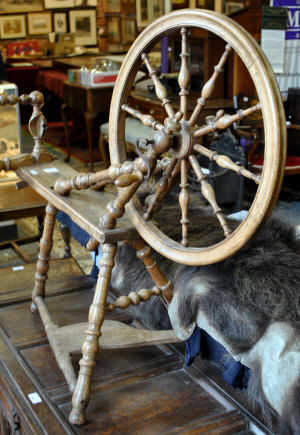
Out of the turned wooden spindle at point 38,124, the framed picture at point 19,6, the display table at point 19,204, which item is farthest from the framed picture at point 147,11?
the turned wooden spindle at point 38,124

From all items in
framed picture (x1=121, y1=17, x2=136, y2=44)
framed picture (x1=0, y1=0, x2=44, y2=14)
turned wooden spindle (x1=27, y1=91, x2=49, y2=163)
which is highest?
framed picture (x1=0, y1=0, x2=44, y2=14)

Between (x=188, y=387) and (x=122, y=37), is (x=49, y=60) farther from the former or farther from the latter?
(x=188, y=387)

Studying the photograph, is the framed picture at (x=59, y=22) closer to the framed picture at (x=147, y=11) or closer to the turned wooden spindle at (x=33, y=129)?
the framed picture at (x=147, y=11)

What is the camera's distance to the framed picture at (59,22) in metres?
9.06

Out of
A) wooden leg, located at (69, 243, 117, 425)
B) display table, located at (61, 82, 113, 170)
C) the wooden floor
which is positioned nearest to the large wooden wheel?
wooden leg, located at (69, 243, 117, 425)

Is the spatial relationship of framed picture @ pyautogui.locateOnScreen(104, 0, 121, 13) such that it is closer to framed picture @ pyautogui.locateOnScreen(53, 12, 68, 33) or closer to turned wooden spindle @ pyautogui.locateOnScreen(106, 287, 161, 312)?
framed picture @ pyautogui.locateOnScreen(53, 12, 68, 33)

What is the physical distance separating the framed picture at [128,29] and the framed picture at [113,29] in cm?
9

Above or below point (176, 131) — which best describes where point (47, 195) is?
below

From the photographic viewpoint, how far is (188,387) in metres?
1.39

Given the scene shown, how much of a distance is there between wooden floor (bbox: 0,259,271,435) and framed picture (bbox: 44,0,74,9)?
8204 millimetres

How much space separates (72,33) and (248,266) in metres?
8.55

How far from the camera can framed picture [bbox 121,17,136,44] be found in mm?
9352

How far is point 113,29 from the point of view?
9.40 m

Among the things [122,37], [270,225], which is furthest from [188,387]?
[122,37]
